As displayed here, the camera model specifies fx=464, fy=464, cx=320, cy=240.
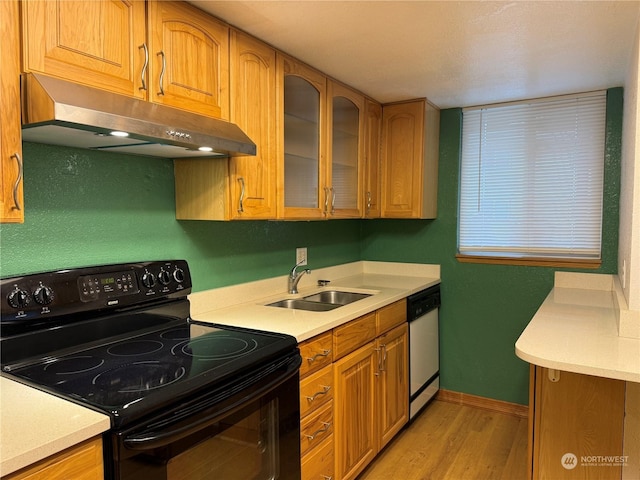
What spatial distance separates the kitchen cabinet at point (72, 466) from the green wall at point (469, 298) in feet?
9.06

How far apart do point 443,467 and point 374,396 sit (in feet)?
1.95

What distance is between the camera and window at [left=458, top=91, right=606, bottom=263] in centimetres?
298

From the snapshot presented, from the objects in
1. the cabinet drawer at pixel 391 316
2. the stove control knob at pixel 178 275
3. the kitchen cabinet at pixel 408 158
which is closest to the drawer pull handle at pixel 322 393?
the cabinet drawer at pixel 391 316

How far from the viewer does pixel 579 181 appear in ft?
9.88

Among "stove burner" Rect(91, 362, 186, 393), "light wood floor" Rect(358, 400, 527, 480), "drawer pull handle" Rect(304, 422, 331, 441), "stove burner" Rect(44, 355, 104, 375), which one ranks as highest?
"stove burner" Rect(44, 355, 104, 375)

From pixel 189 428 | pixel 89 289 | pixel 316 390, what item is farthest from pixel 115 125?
pixel 316 390

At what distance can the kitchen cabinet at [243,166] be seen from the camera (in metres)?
1.95

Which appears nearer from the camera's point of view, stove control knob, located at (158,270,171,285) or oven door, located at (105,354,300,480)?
oven door, located at (105,354,300,480)

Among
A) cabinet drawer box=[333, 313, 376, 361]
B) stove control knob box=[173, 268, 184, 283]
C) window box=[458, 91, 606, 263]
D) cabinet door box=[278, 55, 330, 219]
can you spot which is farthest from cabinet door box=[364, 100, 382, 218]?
stove control knob box=[173, 268, 184, 283]

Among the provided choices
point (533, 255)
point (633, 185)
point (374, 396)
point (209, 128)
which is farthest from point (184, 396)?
point (533, 255)

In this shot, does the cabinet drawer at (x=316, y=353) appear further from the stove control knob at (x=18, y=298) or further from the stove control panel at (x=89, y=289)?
the stove control knob at (x=18, y=298)

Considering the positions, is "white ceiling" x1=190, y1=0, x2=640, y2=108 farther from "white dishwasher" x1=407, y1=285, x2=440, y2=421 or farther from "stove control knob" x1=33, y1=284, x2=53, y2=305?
"white dishwasher" x1=407, y1=285, x2=440, y2=421

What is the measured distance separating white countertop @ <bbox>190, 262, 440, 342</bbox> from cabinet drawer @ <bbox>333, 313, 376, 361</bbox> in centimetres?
5

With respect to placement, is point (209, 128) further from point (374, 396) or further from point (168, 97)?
point (374, 396)
